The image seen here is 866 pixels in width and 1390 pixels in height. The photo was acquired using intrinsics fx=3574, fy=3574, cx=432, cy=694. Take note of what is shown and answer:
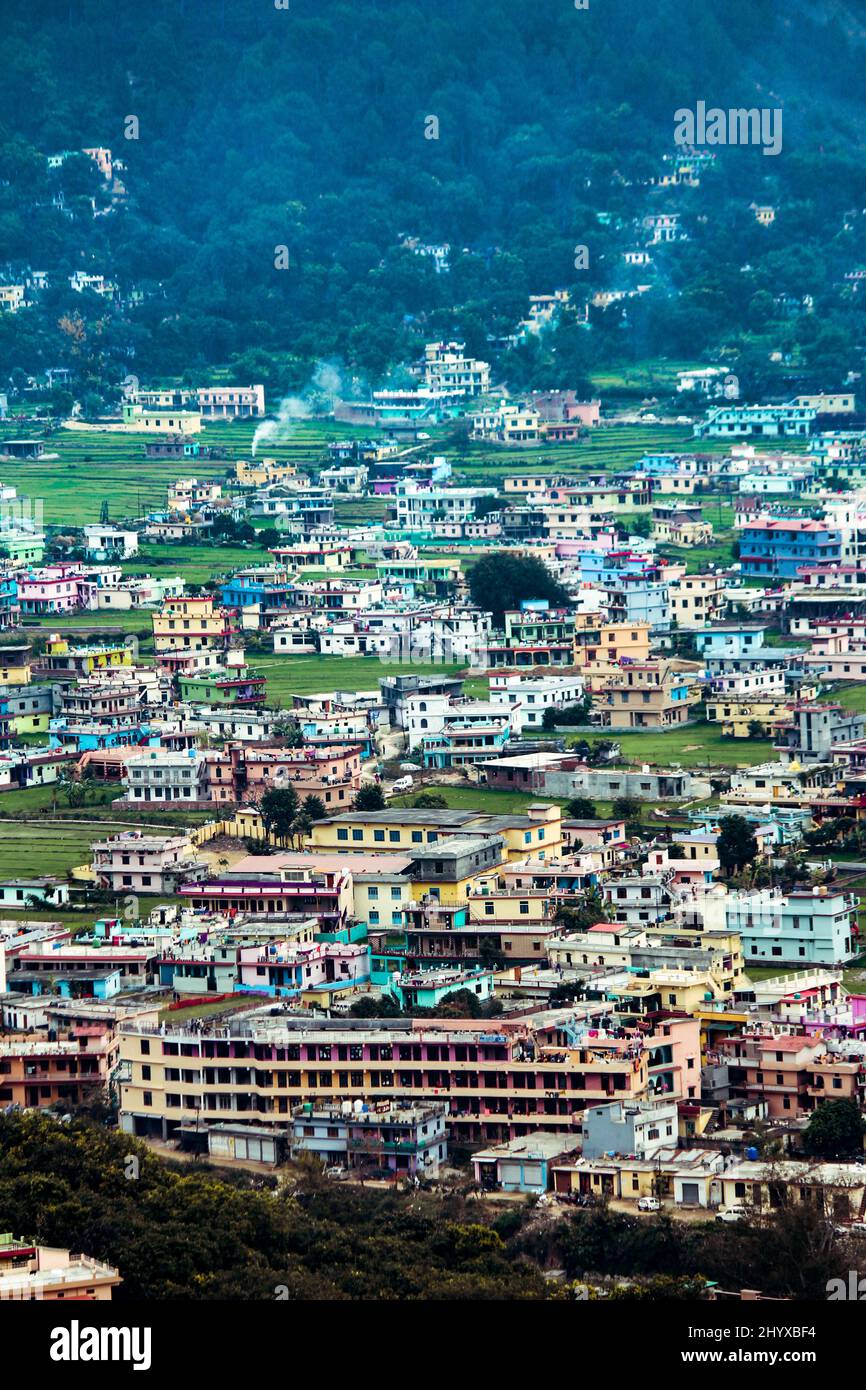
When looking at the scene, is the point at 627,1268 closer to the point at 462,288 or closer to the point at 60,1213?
the point at 60,1213

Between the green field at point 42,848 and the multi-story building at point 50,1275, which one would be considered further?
the green field at point 42,848

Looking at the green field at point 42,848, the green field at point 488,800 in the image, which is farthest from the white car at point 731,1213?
the green field at point 488,800

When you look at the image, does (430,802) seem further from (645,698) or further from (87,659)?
(87,659)

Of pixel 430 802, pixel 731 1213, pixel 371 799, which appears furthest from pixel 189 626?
pixel 731 1213

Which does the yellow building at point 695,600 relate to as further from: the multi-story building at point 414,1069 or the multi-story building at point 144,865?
the multi-story building at point 414,1069

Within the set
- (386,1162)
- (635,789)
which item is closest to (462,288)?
(635,789)

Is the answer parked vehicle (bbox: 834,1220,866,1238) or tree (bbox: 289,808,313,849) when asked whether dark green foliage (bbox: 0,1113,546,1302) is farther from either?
tree (bbox: 289,808,313,849)
